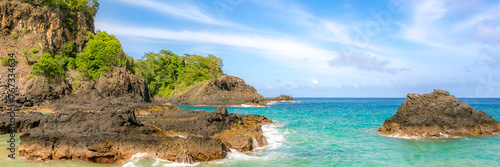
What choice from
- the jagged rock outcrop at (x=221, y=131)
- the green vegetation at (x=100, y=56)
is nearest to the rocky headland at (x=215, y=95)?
the green vegetation at (x=100, y=56)

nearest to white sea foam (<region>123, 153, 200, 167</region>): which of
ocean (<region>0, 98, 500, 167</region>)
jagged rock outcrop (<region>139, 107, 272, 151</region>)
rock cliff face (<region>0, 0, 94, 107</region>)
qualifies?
ocean (<region>0, 98, 500, 167</region>)

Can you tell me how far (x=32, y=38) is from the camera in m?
43.0

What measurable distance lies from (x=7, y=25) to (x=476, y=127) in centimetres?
5365

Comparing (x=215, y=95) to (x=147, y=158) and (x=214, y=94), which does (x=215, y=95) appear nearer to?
(x=214, y=94)

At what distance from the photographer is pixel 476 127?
19.9 m

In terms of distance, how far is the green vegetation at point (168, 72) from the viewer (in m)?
81.3

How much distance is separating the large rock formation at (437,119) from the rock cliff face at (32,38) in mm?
37894

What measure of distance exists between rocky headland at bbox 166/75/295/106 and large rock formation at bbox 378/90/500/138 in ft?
152

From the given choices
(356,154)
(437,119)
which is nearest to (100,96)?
(356,154)

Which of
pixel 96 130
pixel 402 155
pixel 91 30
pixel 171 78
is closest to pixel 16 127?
pixel 96 130

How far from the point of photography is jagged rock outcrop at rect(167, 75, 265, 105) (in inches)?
2699

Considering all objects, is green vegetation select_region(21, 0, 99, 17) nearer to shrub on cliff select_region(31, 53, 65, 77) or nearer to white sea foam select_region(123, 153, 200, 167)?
shrub on cliff select_region(31, 53, 65, 77)

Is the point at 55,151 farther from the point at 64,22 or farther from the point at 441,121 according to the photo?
the point at 64,22

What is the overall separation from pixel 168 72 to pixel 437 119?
72.6m
